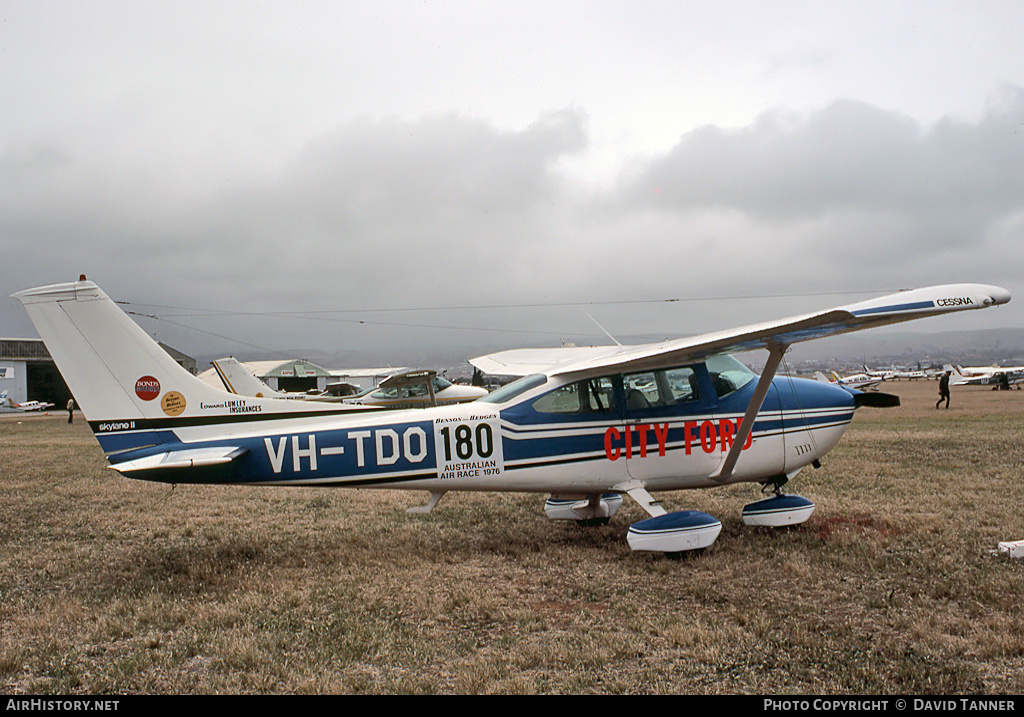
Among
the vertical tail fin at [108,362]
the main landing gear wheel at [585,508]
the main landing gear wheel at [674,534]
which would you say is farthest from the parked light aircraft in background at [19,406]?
the main landing gear wheel at [674,534]

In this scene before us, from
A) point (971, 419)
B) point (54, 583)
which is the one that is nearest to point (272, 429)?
point (54, 583)

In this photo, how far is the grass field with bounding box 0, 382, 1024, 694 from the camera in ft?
13.0

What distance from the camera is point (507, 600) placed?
5344 mm

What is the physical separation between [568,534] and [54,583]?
16.7 feet

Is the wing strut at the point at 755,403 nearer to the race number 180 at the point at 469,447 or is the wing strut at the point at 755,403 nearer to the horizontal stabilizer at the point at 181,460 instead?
the race number 180 at the point at 469,447

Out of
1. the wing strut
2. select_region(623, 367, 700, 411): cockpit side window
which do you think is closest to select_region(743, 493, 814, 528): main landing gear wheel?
the wing strut

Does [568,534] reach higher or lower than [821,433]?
lower

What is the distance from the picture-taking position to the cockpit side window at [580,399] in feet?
22.8

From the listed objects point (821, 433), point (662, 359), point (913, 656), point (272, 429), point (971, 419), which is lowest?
point (971, 419)

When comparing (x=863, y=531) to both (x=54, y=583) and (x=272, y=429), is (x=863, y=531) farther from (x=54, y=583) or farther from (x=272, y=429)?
(x=54, y=583)

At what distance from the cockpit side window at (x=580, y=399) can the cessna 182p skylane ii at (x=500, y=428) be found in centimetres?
1

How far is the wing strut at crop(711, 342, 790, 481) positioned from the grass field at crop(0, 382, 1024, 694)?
91cm

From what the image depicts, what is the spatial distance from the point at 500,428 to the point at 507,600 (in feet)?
6.35

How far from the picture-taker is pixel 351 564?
21.4ft
